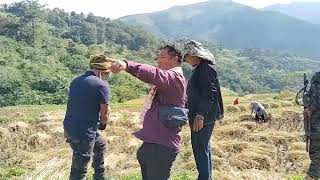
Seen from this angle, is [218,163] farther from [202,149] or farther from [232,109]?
[232,109]

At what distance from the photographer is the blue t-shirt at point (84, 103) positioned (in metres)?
4.46

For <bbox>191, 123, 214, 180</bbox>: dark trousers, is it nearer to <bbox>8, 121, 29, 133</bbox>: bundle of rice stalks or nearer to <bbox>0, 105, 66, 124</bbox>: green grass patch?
<bbox>8, 121, 29, 133</bbox>: bundle of rice stalks

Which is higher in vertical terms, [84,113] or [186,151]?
[84,113]

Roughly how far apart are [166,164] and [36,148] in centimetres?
550

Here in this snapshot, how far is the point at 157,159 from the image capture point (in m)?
3.79

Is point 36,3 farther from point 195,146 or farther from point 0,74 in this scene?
point 195,146

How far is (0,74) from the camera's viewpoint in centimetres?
3991

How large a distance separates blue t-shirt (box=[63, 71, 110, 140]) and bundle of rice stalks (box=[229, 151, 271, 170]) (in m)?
3.22

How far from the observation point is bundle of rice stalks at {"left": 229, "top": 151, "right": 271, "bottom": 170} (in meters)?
7.37

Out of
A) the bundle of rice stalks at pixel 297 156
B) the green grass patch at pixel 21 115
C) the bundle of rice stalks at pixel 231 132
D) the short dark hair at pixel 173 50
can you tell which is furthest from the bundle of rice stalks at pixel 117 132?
the short dark hair at pixel 173 50

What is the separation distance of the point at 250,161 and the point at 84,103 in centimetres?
376

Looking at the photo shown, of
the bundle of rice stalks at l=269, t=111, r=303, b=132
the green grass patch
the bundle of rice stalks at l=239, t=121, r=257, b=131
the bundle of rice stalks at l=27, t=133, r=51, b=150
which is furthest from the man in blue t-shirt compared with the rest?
the green grass patch

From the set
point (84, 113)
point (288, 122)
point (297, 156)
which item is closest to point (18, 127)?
point (297, 156)

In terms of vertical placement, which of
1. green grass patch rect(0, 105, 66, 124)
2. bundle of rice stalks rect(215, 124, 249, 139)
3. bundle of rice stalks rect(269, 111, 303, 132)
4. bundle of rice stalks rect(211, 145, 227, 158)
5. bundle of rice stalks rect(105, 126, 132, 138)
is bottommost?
green grass patch rect(0, 105, 66, 124)
